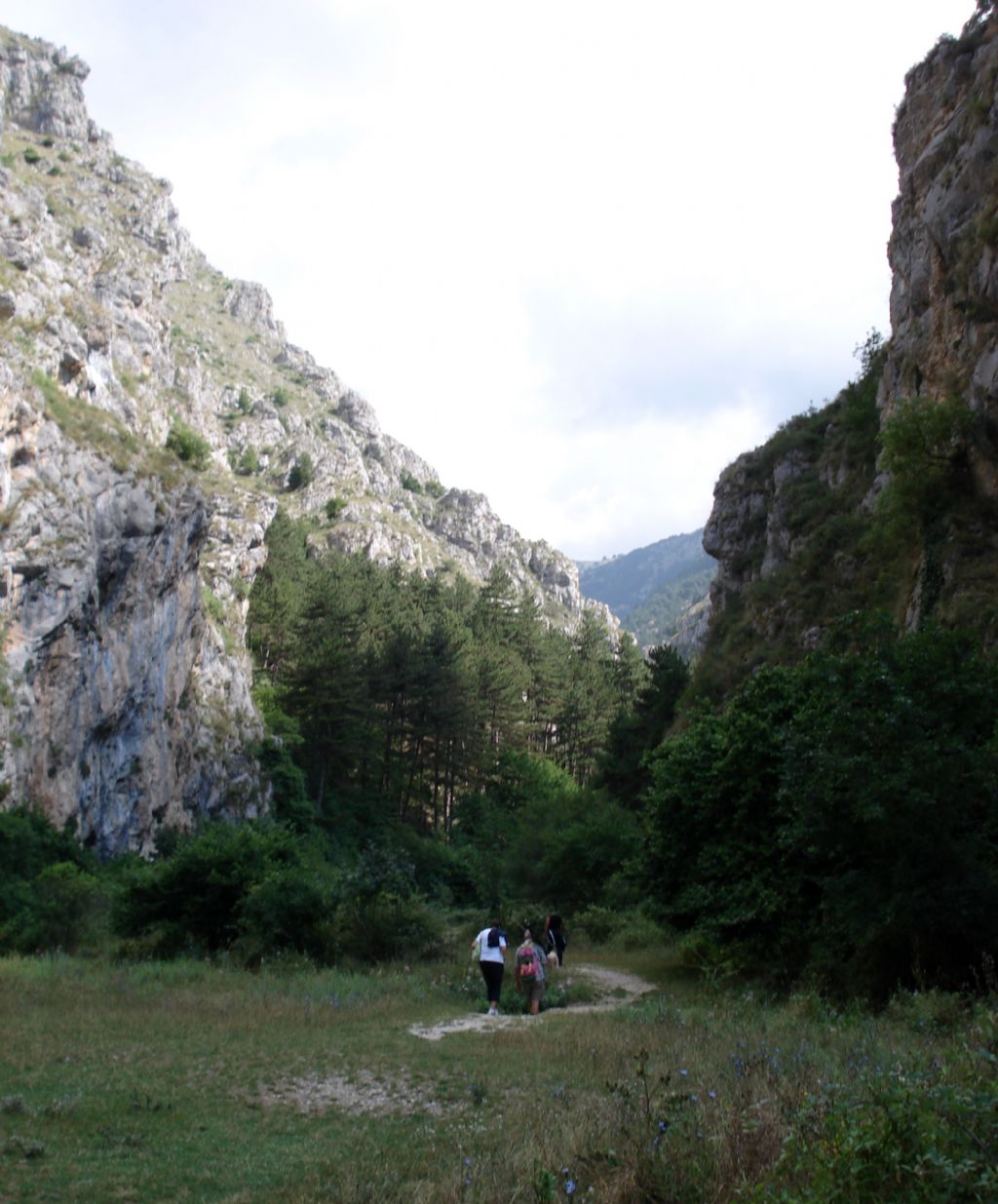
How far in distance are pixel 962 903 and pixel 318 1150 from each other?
8489 mm

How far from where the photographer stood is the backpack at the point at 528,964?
1392 centimetres

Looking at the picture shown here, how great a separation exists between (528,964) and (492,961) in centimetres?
56

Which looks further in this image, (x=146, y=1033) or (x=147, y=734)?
(x=147, y=734)

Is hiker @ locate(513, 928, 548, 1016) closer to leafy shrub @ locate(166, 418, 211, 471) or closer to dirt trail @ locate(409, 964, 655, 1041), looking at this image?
dirt trail @ locate(409, 964, 655, 1041)

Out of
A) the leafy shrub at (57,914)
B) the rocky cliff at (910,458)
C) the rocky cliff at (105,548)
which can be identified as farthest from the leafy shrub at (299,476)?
the leafy shrub at (57,914)

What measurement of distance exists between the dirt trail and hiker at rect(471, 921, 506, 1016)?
0.39 metres

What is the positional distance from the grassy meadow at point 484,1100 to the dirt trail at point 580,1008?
10.1 inches

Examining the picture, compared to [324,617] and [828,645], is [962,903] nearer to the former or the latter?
[828,645]

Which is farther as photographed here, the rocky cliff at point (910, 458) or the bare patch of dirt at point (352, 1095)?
the rocky cliff at point (910, 458)

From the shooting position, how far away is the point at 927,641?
1323 centimetres

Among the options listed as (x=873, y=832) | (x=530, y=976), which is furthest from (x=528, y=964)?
(x=873, y=832)

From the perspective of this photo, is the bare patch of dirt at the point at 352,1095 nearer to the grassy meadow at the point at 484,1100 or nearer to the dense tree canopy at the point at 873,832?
the grassy meadow at the point at 484,1100

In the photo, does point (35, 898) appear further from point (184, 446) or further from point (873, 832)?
point (184, 446)

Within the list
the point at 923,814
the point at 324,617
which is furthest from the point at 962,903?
the point at 324,617
